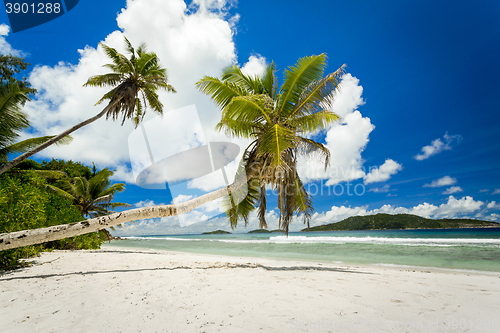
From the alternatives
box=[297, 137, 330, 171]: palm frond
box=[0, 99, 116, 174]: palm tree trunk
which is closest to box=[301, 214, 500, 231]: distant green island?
box=[297, 137, 330, 171]: palm frond

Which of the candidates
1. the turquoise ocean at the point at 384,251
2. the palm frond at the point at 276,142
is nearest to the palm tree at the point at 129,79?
the palm frond at the point at 276,142

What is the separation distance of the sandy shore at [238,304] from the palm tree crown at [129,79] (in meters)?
7.30

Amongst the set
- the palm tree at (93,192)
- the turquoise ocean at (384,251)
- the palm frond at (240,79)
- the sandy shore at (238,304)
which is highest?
the palm frond at (240,79)

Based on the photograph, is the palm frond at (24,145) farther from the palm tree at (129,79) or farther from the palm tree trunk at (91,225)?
the palm tree trunk at (91,225)

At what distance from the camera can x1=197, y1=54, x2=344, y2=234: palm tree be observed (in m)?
6.54

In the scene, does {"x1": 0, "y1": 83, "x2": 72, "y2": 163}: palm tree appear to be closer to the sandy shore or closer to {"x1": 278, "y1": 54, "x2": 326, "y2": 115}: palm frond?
the sandy shore

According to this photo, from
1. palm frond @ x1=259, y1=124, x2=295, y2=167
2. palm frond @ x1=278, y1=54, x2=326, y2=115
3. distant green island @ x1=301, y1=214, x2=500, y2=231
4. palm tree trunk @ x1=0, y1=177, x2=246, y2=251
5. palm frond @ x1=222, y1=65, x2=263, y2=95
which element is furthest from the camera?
distant green island @ x1=301, y1=214, x2=500, y2=231

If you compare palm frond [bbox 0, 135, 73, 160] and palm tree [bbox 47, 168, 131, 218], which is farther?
palm tree [bbox 47, 168, 131, 218]

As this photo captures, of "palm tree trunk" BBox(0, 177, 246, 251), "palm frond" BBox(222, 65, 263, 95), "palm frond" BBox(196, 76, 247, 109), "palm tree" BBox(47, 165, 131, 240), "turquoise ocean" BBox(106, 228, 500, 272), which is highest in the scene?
"palm frond" BBox(222, 65, 263, 95)

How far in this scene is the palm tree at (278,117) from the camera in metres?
6.54

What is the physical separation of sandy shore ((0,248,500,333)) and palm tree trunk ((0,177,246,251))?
0.80m

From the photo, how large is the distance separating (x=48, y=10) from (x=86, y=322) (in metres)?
8.00

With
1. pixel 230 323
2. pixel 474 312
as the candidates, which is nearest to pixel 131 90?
pixel 230 323

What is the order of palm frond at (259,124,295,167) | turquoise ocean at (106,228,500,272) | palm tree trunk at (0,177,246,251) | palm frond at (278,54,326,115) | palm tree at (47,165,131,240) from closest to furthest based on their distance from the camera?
palm tree trunk at (0,177,246,251)
palm frond at (259,124,295,167)
palm frond at (278,54,326,115)
turquoise ocean at (106,228,500,272)
palm tree at (47,165,131,240)
